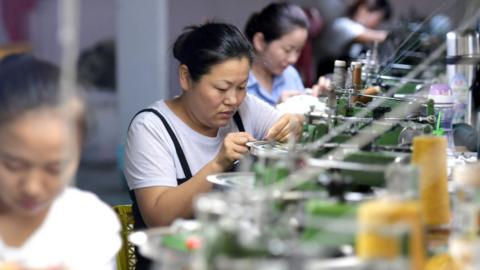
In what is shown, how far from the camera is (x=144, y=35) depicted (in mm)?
7309

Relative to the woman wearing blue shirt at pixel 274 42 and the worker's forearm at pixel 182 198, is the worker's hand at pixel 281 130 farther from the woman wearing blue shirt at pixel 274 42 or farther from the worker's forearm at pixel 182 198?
the woman wearing blue shirt at pixel 274 42

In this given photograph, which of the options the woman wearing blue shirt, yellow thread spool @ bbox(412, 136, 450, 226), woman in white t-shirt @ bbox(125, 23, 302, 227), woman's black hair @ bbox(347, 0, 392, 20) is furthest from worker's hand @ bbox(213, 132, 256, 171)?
woman's black hair @ bbox(347, 0, 392, 20)

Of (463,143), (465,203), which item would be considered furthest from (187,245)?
(463,143)

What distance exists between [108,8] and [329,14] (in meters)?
1.92

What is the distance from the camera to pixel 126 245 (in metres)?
3.61

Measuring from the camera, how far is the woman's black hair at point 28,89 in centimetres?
222

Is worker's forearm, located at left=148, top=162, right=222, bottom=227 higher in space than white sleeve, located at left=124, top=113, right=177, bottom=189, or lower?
lower

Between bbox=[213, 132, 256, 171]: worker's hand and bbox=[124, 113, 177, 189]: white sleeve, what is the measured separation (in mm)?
203

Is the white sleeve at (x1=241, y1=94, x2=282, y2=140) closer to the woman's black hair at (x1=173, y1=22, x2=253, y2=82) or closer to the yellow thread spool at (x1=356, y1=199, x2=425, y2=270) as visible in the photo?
Result: the woman's black hair at (x1=173, y1=22, x2=253, y2=82)

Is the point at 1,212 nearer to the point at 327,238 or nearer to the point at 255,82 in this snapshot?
the point at 327,238

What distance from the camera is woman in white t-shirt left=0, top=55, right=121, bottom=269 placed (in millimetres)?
2145

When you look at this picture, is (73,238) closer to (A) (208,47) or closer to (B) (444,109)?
(A) (208,47)

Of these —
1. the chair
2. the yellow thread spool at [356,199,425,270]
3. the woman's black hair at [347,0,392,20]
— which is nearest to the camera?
the yellow thread spool at [356,199,425,270]

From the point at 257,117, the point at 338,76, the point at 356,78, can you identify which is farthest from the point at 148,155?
the point at 356,78
